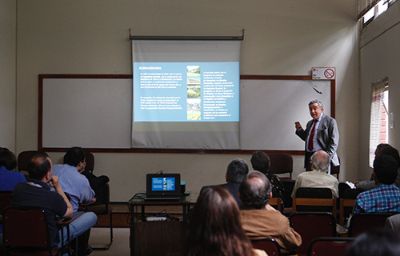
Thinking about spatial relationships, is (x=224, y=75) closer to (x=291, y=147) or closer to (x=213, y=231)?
(x=291, y=147)

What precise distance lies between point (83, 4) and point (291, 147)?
3937 mm

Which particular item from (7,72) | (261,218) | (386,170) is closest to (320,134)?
(386,170)

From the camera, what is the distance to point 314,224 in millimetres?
3398

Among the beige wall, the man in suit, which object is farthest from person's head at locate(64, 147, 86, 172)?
the beige wall

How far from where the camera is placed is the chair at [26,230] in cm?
361

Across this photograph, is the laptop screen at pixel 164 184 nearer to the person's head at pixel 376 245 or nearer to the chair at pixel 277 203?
the chair at pixel 277 203

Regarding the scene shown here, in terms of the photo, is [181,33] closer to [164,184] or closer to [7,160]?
[164,184]

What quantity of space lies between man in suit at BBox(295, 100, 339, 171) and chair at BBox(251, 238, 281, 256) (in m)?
3.83

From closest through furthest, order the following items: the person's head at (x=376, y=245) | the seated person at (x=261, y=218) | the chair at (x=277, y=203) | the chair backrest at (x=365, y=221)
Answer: the person's head at (x=376, y=245), the seated person at (x=261, y=218), the chair backrest at (x=365, y=221), the chair at (x=277, y=203)

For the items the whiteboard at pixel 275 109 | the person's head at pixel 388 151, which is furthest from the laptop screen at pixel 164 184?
the whiteboard at pixel 275 109

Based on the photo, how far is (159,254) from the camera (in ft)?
14.7

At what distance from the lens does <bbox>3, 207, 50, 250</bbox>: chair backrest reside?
3.61m

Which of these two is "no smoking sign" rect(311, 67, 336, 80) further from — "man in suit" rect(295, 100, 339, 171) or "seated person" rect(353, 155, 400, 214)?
"seated person" rect(353, 155, 400, 214)

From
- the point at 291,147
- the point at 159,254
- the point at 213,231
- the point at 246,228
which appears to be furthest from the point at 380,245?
the point at 291,147
